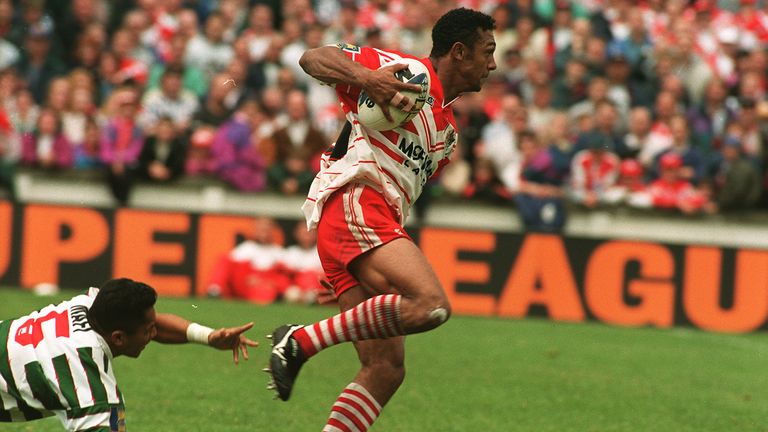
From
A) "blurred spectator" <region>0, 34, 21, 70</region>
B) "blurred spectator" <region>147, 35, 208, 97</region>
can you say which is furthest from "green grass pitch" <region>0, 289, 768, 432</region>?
"blurred spectator" <region>0, 34, 21, 70</region>

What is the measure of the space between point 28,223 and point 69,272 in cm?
76

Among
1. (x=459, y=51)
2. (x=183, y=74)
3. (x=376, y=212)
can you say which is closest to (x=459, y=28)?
(x=459, y=51)

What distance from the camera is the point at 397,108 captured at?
19.2ft

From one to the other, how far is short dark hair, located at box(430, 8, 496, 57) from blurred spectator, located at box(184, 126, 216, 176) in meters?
9.60

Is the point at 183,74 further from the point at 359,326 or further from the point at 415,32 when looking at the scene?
the point at 359,326

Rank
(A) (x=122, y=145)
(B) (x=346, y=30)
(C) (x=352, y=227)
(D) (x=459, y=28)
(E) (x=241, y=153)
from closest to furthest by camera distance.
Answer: (C) (x=352, y=227)
(D) (x=459, y=28)
(A) (x=122, y=145)
(E) (x=241, y=153)
(B) (x=346, y=30)

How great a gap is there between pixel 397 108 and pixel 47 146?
10.5 m

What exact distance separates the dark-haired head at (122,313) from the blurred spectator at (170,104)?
10537 mm

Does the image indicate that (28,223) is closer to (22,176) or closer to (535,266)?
(22,176)

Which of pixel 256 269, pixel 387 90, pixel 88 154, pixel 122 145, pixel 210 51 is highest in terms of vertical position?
pixel 210 51

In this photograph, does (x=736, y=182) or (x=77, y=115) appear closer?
(x=77, y=115)

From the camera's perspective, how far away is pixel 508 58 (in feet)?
55.7

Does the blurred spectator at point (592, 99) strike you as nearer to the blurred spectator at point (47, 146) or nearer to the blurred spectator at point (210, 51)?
the blurred spectator at point (210, 51)

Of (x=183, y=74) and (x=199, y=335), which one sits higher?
(x=183, y=74)
